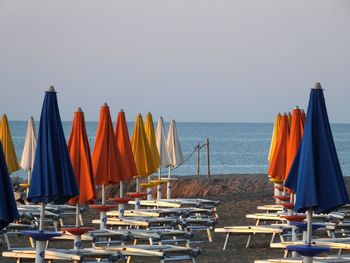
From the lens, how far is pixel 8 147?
62.1 ft

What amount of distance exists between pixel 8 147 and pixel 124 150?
3404 mm

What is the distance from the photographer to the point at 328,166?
9656 mm

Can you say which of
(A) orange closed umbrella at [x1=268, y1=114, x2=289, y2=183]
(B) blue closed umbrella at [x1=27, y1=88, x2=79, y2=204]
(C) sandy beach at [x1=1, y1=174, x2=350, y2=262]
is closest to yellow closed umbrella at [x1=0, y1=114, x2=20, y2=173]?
(C) sandy beach at [x1=1, y1=174, x2=350, y2=262]

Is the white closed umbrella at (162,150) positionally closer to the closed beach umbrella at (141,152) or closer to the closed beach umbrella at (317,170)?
the closed beach umbrella at (141,152)

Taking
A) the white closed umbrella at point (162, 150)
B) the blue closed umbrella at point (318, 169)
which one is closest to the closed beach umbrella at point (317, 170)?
the blue closed umbrella at point (318, 169)

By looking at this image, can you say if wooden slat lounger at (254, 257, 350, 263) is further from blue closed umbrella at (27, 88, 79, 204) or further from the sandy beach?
the sandy beach

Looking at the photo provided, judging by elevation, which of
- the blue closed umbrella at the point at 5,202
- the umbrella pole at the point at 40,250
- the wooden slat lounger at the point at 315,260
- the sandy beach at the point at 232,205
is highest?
the blue closed umbrella at the point at 5,202

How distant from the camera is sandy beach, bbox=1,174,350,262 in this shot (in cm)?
1437

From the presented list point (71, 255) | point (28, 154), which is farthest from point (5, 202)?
point (28, 154)

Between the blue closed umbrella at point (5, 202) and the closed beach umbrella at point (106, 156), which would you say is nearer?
the blue closed umbrella at point (5, 202)

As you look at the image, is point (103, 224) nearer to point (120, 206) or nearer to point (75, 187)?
point (120, 206)

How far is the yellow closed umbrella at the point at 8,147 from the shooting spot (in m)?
18.7

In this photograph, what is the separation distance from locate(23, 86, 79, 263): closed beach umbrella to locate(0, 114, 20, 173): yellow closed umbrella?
25.1 ft

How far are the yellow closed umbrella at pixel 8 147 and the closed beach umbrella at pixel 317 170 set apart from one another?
9.61 metres
